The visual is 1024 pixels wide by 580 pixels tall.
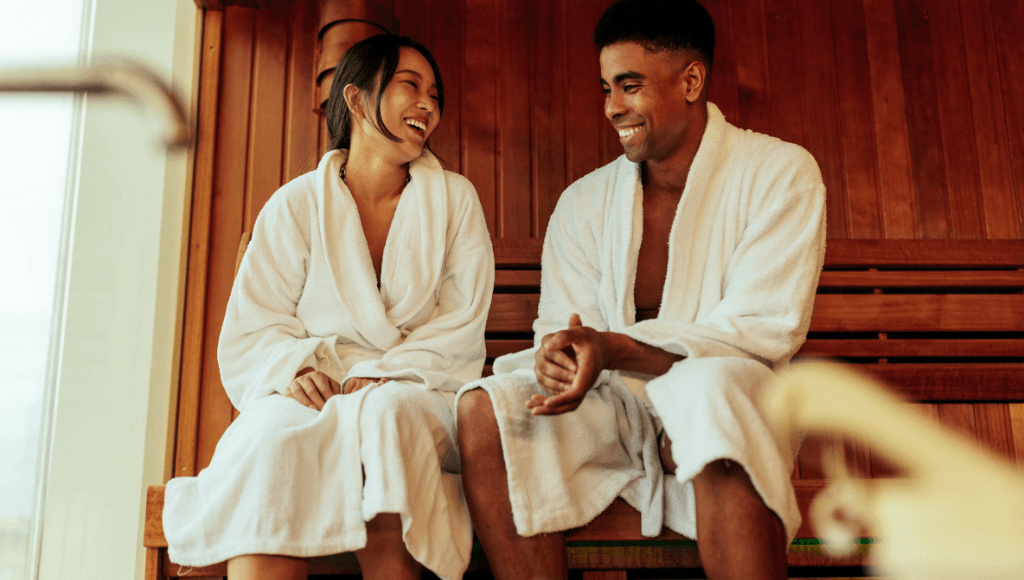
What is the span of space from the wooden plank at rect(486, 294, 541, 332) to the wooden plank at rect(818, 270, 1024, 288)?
Result: 2.83ft

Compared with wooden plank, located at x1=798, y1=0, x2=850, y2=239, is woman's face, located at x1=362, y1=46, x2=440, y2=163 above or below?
below

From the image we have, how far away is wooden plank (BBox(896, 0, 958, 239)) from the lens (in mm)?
2658

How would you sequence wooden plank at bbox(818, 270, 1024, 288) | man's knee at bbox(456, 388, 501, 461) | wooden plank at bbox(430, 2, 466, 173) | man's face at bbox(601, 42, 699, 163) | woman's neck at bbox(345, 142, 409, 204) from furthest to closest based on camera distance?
1. wooden plank at bbox(430, 2, 466, 173)
2. wooden plank at bbox(818, 270, 1024, 288)
3. woman's neck at bbox(345, 142, 409, 204)
4. man's face at bbox(601, 42, 699, 163)
5. man's knee at bbox(456, 388, 501, 461)

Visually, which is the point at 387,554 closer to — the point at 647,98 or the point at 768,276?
the point at 768,276

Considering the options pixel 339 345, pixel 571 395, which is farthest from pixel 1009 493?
pixel 339 345

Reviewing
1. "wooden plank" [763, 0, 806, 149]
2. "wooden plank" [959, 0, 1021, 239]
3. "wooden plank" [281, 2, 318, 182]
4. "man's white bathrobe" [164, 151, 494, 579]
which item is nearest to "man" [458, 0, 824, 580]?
"man's white bathrobe" [164, 151, 494, 579]

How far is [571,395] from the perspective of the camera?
1.28 meters

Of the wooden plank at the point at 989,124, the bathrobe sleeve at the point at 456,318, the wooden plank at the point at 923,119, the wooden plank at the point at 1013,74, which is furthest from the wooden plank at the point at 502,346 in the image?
the wooden plank at the point at 1013,74

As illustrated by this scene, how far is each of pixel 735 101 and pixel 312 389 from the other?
5.83ft

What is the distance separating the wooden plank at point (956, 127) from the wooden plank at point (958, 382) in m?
0.63

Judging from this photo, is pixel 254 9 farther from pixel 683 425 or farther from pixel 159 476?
pixel 683 425

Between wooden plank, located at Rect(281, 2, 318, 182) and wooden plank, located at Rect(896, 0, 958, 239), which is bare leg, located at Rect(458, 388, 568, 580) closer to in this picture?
wooden plank, located at Rect(281, 2, 318, 182)

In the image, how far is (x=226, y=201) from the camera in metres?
2.49

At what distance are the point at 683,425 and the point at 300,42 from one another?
6.35 ft
